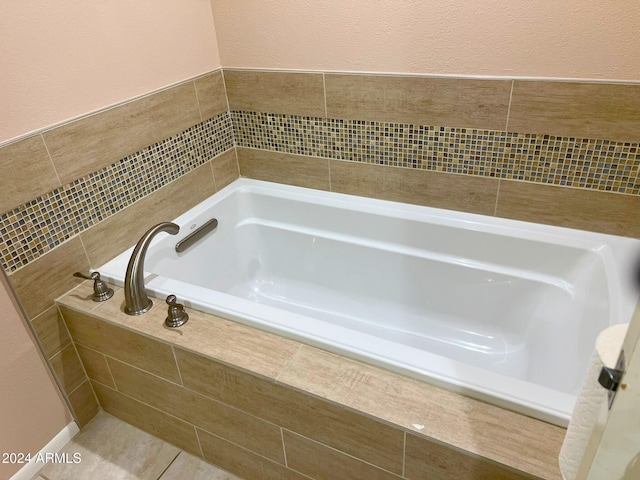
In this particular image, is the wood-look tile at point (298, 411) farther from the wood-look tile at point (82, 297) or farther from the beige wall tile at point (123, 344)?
the wood-look tile at point (82, 297)

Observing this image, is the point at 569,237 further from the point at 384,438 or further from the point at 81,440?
the point at 81,440

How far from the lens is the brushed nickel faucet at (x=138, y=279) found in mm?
1414

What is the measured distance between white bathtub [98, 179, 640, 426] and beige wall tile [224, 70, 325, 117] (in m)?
0.35

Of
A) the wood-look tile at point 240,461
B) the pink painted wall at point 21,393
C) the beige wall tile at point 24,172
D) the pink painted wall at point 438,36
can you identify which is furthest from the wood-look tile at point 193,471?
the pink painted wall at point 438,36

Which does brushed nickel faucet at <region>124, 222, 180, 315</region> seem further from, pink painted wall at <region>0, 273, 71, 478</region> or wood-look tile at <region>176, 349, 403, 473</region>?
pink painted wall at <region>0, 273, 71, 478</region>

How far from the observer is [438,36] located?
1.53 meters

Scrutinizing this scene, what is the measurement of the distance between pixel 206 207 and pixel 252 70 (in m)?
0.58

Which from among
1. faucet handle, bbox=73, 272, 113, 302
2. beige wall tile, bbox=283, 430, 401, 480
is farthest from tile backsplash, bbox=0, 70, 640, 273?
beige wall tile, bbox=283, 430, 401, 480

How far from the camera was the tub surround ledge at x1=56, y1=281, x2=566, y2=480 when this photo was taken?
3.34 feet

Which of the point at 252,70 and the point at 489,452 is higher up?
the point at 252,70

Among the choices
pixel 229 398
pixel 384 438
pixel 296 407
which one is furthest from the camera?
pixel 229 398

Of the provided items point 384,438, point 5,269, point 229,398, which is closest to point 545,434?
point 384,438

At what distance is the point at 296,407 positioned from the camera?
1.20 m

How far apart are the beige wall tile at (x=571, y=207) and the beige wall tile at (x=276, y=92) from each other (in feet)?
2.52
